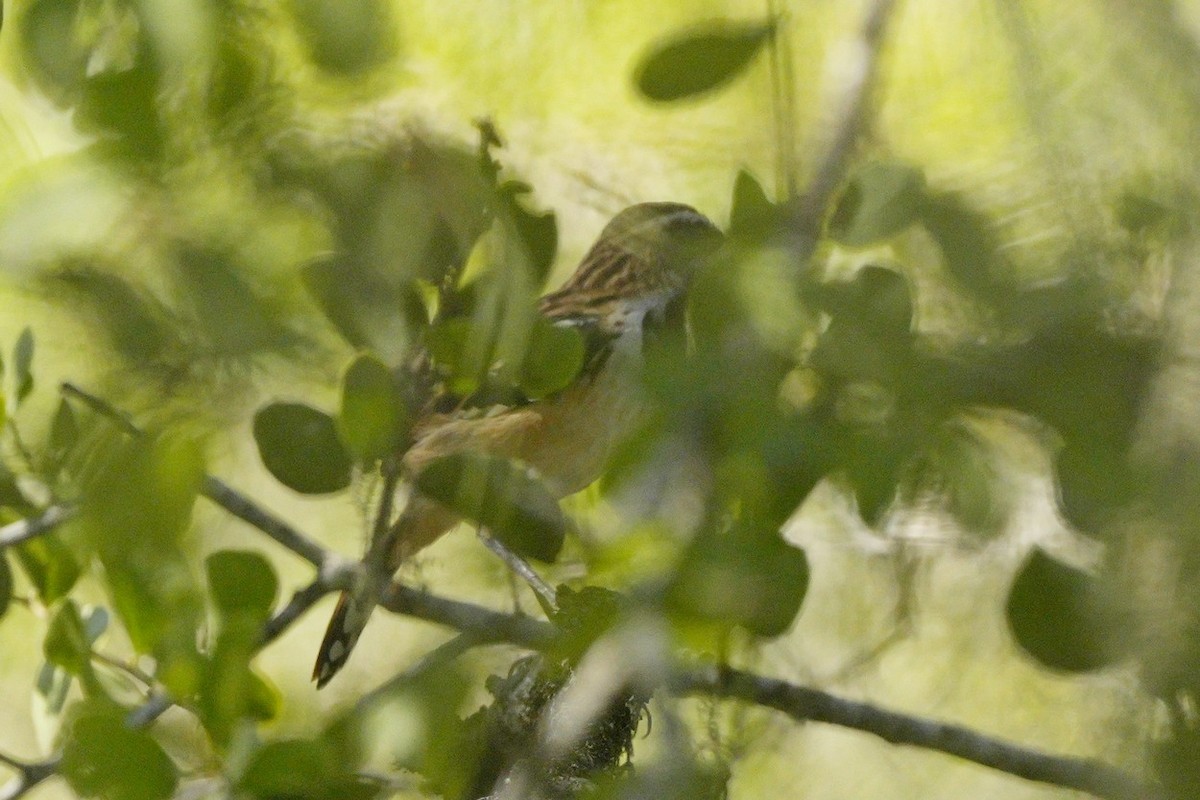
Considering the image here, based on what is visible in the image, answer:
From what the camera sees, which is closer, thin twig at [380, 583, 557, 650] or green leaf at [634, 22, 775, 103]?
green leaf at [634, 22, 775, 103]

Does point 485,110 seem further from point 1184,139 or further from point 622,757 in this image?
point 622,757

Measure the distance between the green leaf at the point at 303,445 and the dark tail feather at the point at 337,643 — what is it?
4.40ft

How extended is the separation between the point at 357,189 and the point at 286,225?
115 millimetres

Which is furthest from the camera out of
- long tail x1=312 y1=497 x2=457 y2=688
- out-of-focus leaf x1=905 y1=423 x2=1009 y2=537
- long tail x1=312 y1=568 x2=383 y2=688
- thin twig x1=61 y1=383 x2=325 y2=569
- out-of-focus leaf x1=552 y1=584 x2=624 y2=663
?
long tail x1=312 y1=568 x2=383 y2=688

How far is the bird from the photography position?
4.52 ft

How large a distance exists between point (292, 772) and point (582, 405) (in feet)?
4.09

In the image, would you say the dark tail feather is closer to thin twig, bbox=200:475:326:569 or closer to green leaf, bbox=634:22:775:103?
thin twig, bbox=200:475:326:569

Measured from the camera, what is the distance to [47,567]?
5.77 feet

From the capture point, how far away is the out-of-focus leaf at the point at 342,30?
1.05 meters

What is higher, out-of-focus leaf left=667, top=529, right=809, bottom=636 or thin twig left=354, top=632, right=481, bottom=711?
out-of-focus leaf left=667, top=529, right=809, bottom=636

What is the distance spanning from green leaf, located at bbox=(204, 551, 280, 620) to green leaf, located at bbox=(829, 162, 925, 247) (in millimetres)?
635

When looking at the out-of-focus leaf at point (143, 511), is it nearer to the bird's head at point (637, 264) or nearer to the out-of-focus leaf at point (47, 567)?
the bird's head at point (637, 264)

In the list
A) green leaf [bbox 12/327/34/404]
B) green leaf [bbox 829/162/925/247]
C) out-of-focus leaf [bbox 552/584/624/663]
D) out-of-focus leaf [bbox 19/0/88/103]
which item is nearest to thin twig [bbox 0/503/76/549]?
green leaf [bbox 12/327/34/404]

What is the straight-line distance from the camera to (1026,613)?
1.08 metres
